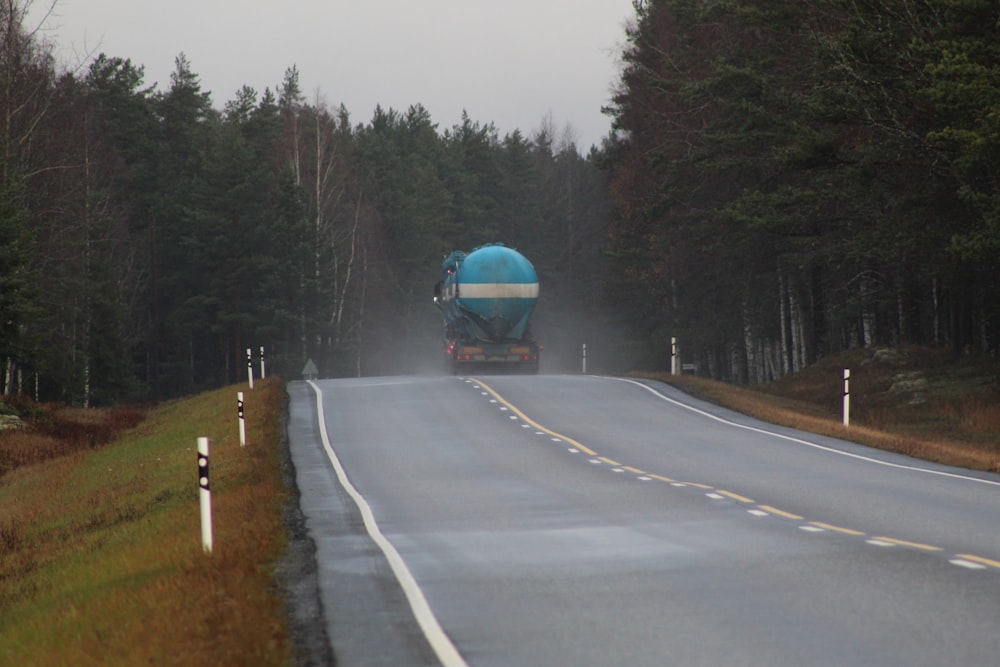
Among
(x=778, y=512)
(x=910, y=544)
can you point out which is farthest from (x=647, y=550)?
(x=778, y=512)

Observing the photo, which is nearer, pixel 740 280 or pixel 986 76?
pixel 986 76

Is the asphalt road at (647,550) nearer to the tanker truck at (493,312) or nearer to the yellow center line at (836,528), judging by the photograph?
the yellow center line at (836,528)

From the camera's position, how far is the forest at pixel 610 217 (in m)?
31.8

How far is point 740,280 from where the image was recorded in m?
55.6

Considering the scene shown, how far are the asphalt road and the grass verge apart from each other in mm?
538

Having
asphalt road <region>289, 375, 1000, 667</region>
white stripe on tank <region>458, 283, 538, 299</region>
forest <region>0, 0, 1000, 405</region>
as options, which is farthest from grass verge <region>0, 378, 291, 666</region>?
white stripe on tank <region>458, 283, 538, 299</region>

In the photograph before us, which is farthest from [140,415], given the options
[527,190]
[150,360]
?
[527,190]

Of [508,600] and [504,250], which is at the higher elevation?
[504,250]

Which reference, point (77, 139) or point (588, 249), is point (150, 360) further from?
point (588, 249)

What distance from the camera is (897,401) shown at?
116ft

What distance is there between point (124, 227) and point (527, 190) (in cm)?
5513

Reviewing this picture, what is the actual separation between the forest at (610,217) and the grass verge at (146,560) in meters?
12.2

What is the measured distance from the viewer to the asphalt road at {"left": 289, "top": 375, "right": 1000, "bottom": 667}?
812 centimetres

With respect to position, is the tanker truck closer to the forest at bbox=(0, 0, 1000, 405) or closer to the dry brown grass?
the forest at bbox=(0, 0, 1000, 405)
